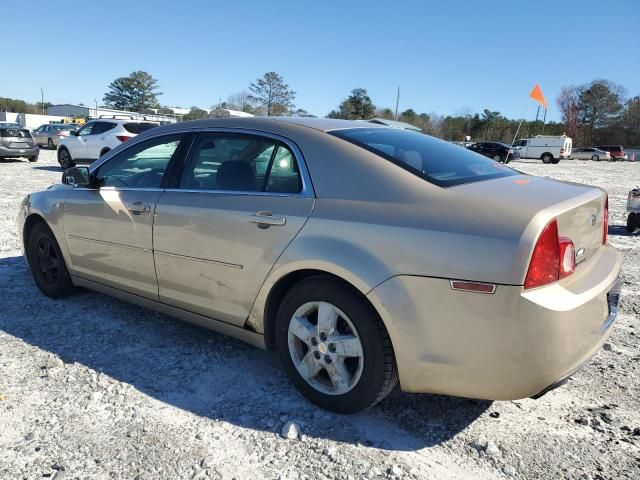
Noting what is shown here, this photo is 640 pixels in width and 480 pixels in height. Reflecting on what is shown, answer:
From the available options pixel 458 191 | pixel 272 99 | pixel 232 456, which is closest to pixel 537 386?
pixel 458 191

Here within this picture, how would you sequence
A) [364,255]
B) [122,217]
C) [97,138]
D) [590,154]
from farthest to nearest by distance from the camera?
[590,154]
[97,138]
[122,217]
[364,255]

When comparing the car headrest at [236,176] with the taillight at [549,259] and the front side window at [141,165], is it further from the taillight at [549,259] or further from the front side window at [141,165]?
the taillight at [549,259]

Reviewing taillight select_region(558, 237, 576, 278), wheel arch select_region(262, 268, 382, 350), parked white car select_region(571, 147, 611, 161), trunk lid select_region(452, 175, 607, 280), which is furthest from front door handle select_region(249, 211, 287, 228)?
parked white car select_region(571, 147, 611, 161)

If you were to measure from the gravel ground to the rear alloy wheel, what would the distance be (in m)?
14.3

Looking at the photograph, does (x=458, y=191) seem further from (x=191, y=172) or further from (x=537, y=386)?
(x=191, y=172)

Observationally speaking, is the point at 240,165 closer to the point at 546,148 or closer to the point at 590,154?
the point at 546,148

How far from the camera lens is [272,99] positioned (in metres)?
56.7

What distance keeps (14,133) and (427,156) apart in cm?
1992

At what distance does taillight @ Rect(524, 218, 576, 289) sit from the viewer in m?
2.06

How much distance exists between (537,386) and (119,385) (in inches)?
90.5

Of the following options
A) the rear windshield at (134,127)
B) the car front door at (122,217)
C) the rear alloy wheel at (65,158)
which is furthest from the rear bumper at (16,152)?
the car front door at (122,217)

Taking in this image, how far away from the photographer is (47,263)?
4344 mm

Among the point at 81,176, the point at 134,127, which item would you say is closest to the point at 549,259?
the point at 81,176

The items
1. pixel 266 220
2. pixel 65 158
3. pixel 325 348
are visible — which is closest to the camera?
pixel 325 348
